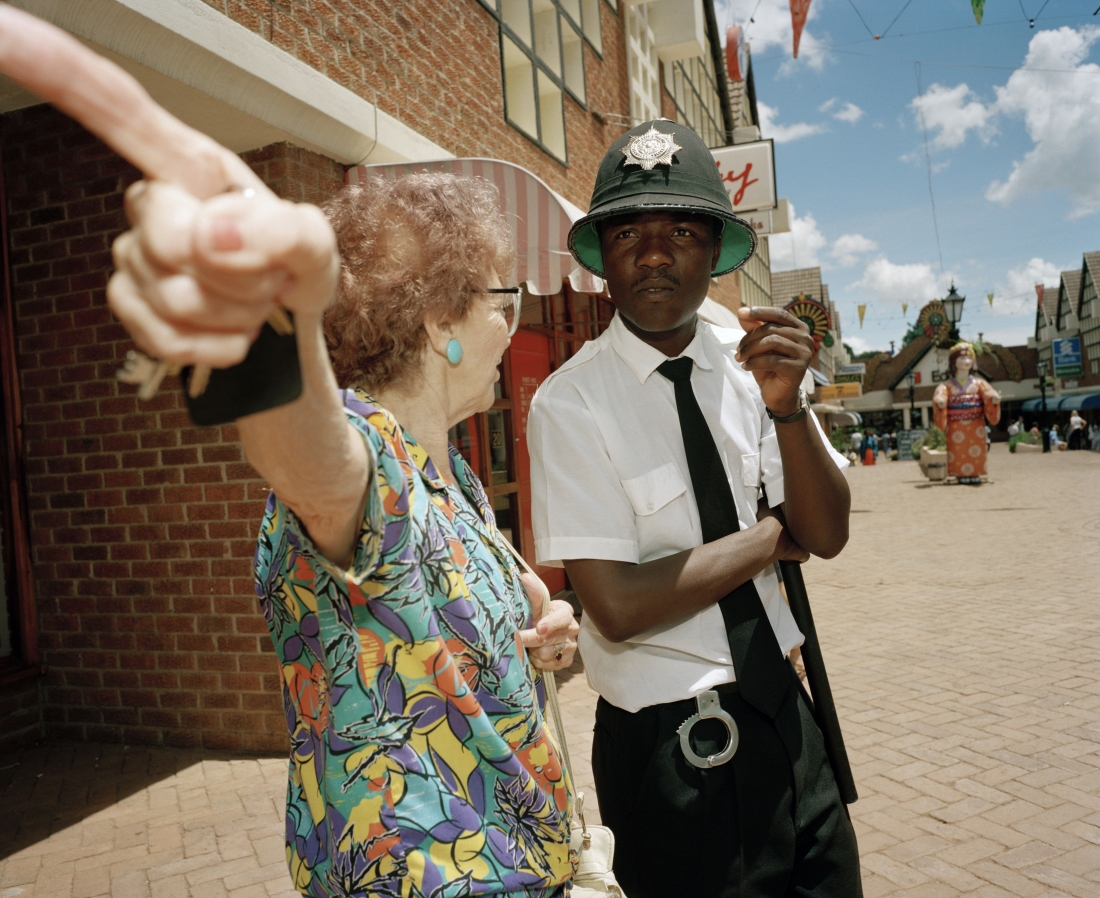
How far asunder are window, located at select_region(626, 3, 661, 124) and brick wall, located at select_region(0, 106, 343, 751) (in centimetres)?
798

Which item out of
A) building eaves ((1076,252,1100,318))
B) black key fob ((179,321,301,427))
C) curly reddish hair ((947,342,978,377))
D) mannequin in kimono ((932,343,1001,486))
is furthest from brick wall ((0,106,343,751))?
building eaves ((1076,252,1100,318))

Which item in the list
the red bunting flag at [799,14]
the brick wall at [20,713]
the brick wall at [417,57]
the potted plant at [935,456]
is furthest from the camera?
the potted plant at [935,456]

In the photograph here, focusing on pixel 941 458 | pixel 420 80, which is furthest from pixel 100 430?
pixel 941 458

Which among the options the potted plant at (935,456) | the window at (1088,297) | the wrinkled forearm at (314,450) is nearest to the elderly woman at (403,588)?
the wrinkled forearm at (314,450)

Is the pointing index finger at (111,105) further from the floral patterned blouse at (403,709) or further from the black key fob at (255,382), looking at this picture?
the floral patterned blouse at (403,709)

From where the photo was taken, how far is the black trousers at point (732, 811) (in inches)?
57.6

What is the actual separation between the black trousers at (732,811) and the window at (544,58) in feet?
20.2

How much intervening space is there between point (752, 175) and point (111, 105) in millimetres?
11840

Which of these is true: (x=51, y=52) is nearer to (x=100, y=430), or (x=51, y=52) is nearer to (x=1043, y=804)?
(x=1043, y=804)

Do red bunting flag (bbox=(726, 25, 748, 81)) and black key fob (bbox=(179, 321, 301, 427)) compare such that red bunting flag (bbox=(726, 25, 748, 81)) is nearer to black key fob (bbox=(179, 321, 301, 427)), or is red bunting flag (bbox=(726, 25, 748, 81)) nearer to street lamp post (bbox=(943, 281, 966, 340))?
street lamp post (bbox=(943, 281, 966, 340))

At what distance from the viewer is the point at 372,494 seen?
912mm

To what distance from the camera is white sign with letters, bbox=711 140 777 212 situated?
36.9 feet

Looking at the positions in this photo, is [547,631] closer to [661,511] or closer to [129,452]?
[661,511]

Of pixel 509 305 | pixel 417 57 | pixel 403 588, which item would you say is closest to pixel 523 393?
pixel 417 57
